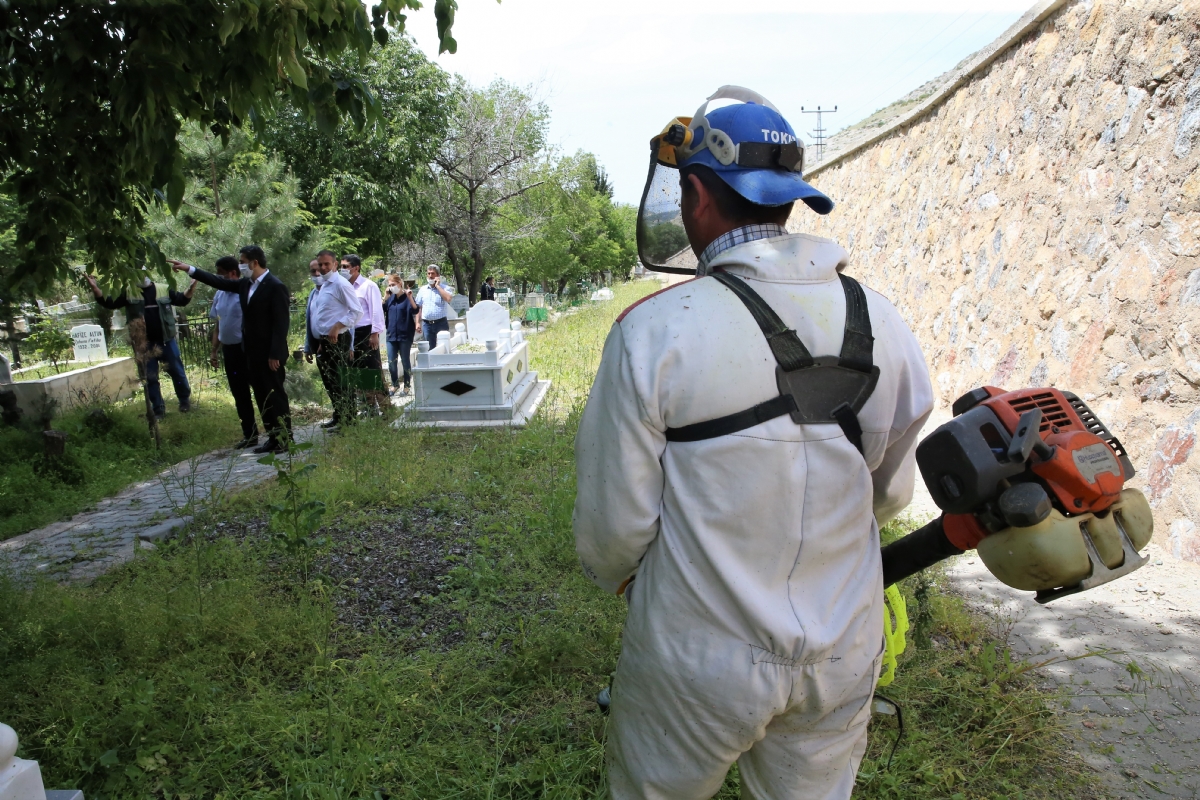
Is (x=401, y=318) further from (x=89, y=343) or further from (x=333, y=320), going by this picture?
(x=89, y=343)

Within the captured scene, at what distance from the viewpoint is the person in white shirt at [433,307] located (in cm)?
1155

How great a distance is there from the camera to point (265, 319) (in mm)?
7141

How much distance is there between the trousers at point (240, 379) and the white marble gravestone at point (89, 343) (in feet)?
18.6

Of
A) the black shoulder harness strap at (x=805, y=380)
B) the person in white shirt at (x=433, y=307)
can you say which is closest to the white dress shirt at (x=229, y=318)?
the person in white shirt at (x=433, y=307)

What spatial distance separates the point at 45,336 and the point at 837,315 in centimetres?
1448

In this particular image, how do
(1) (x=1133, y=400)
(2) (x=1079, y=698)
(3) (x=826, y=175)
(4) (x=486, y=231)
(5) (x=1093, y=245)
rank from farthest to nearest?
(4) (x=486, y=231), (3) (x=826, y=175), (5) (x=1093, y=245), (1) (x=1133, y=400), (2) (x=1079, y=698)

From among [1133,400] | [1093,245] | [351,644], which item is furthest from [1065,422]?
[1093,245]

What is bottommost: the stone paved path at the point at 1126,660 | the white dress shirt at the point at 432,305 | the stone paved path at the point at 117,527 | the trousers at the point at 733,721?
the stone paved path at the point at 1126,660

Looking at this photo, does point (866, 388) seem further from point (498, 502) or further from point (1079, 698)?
point (498, 502)

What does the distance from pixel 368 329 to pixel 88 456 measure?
2.88 metres

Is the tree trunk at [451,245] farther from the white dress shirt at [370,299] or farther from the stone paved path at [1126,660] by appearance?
the stone paved path at [1126,660]

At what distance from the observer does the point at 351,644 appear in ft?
12.0

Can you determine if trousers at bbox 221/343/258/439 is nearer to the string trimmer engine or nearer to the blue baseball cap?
the blue baseball cap

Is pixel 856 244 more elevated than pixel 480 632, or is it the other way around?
pixel 856 244
